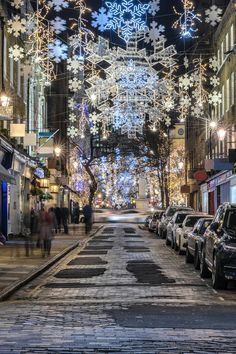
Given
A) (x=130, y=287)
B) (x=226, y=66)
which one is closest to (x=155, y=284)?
(x=130, y=287)

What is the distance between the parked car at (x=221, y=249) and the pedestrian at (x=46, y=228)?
7.68m

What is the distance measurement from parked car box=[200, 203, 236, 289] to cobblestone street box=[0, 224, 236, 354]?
0.37 meters

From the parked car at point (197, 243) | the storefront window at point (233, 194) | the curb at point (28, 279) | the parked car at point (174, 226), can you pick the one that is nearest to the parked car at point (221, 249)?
the parked car at point (197, 243)

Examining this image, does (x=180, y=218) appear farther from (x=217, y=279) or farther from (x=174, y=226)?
(x=217, y=279)

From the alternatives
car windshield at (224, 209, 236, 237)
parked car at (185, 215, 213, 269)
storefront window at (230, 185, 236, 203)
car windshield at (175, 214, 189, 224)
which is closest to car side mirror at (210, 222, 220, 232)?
car windshield at (224, 209, 236, 237)

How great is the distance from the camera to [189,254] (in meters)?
22.1

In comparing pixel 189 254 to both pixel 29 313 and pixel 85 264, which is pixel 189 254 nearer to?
pixel 85 264

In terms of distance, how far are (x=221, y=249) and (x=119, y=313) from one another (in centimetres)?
413

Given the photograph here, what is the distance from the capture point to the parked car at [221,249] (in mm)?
14836

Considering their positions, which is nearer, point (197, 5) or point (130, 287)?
point (130, 287)

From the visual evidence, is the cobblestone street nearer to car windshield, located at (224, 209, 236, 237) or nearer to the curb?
the curb

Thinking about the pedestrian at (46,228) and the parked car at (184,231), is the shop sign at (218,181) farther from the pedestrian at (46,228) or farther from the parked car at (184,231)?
the pedestrian at (46,228)

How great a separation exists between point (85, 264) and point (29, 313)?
1032 centimetres

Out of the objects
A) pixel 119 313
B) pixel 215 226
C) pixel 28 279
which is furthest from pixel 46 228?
pixel 119 313
